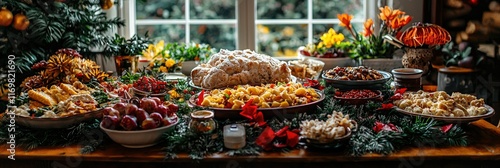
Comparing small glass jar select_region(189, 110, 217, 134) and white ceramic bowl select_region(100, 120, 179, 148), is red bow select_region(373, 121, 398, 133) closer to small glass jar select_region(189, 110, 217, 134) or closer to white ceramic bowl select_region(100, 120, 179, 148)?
small glass jar select_region(189, 110, 217, 134)

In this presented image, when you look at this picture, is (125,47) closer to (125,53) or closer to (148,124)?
(125,53)

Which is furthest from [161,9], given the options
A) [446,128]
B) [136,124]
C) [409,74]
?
[446,128]

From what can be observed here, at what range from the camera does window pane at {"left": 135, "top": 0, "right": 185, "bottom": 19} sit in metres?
4.24

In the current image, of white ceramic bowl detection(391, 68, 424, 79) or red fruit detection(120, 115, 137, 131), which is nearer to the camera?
red fruit detection(120, 115, 137, 131)

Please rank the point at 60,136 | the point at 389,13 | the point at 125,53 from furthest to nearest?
the point at 389,13 → the point at 125,53 → the point at 60,136

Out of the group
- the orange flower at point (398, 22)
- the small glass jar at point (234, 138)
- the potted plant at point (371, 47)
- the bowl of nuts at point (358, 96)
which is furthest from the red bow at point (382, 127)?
the potted plant at point (371, 47)

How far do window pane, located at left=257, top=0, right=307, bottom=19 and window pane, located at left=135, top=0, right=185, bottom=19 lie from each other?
24.2 inches

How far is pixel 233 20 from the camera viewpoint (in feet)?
13.9

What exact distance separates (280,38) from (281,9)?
23 cm

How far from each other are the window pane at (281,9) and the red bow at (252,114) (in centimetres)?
204

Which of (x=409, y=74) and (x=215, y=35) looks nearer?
(x=409, y=74)

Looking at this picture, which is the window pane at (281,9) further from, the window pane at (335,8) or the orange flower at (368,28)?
the orange flower at (368,28)

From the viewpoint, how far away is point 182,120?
232 cm

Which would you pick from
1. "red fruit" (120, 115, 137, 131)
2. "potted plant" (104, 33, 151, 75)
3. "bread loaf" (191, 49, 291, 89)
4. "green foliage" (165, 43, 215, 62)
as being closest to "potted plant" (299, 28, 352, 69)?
"green foliage" (165, 43, 215, 62)
